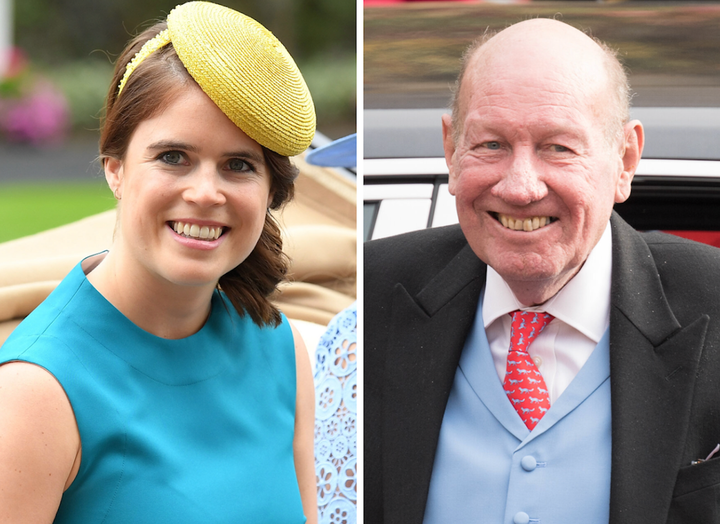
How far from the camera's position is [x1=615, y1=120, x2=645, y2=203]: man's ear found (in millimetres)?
1720

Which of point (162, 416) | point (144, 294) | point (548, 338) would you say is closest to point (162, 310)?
point (144, 294)

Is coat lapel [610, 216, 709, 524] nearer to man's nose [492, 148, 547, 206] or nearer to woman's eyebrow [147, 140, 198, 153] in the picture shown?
man's nose [492, 148, 547, 206]

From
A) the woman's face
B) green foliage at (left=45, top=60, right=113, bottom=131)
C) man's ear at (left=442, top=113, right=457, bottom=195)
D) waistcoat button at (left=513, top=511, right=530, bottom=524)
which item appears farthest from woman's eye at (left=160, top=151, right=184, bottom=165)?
green foliage at (left=45, top=60, right=113, bottom=131)

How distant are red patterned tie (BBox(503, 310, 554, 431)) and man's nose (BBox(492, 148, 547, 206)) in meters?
0.28

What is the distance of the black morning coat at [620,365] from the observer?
5.37 ft

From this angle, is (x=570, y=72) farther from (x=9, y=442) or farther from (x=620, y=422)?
(x=9, y=442)

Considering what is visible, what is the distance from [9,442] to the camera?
1491 mm

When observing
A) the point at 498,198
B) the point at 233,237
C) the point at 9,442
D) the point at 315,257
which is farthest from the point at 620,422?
the point at 315,257

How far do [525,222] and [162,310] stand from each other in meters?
0.79

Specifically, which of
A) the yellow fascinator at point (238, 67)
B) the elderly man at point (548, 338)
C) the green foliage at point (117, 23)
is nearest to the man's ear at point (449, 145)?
the elderly man at point (548, 338)

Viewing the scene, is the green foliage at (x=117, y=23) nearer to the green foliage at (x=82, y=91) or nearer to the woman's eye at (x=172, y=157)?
the green foliage at (x=82, y=91)

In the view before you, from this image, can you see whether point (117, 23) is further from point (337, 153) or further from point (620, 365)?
point (620, 365)

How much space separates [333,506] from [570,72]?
1350 mm

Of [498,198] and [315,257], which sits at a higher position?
[315,257]
